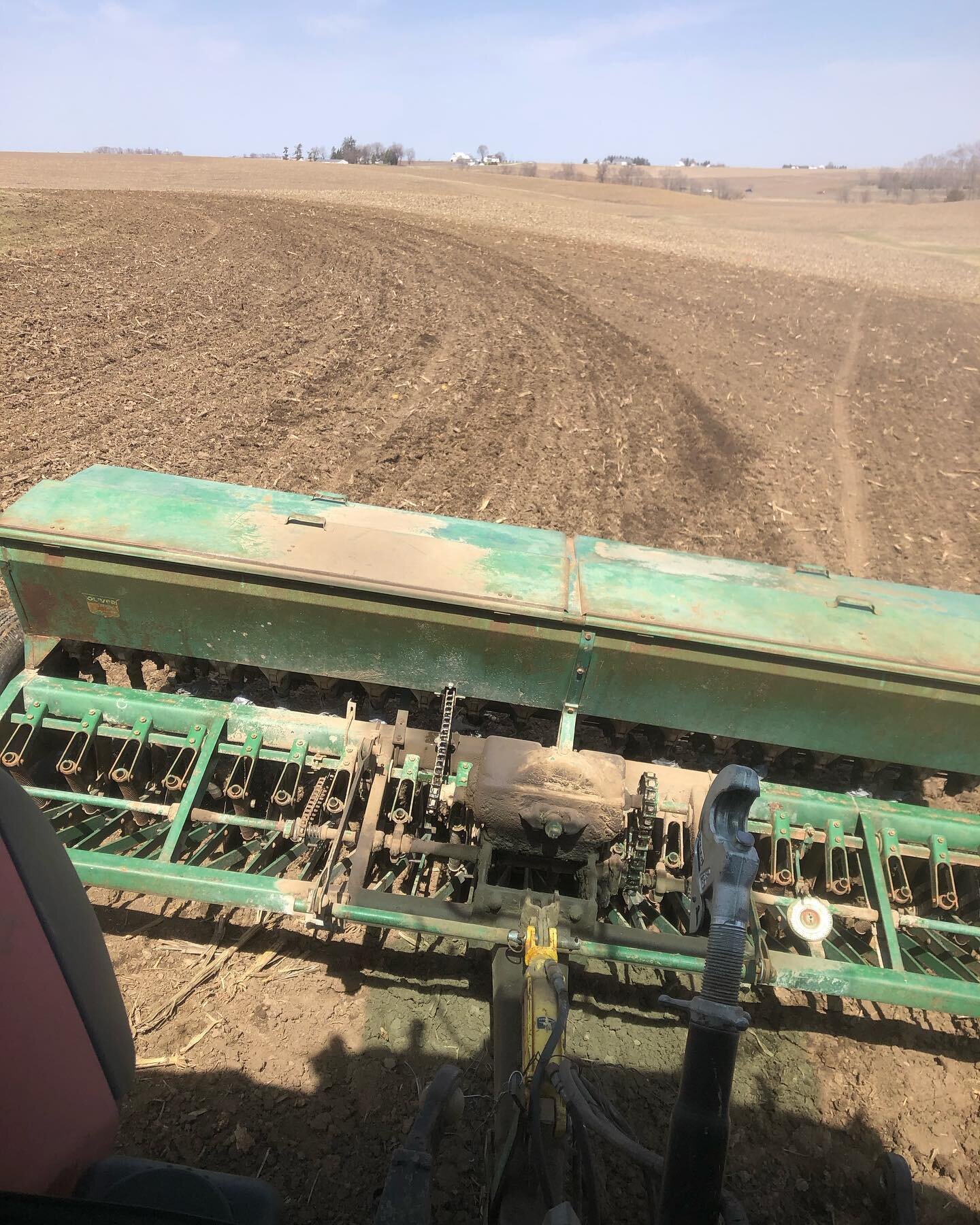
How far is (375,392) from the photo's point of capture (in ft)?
35.9

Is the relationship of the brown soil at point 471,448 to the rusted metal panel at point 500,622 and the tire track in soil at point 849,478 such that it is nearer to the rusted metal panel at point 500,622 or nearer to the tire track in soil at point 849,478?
the tire track in soil at point 849,478

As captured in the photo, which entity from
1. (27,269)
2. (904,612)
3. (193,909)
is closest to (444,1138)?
A: (193,909)

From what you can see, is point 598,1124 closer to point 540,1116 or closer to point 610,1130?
point 610,1130

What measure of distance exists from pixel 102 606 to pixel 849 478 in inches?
384

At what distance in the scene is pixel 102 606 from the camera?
4.13 m

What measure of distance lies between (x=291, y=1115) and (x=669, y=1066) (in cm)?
182

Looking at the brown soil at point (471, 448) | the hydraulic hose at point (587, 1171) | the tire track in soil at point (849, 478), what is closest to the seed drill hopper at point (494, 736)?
the brown soil at point (471, 448)

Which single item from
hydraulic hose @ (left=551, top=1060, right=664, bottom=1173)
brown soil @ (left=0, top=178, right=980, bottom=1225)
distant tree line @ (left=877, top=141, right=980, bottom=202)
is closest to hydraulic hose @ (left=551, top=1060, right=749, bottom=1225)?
hydraulic hose @ (left=551, top=1060, right=664, bottom=1173)

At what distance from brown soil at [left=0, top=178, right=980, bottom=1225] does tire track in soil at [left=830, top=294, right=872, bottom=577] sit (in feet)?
0.18

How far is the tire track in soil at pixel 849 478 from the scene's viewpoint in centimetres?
849

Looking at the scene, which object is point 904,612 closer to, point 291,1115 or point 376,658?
point 376,658

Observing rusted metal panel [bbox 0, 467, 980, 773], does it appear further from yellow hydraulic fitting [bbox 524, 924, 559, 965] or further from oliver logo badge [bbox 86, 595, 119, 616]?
yellow hydraulic fitting [bbox 524, 924, 559, 965]

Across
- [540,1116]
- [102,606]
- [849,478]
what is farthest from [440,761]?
[849,478]

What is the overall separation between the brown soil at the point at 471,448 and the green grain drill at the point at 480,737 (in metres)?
0.58
